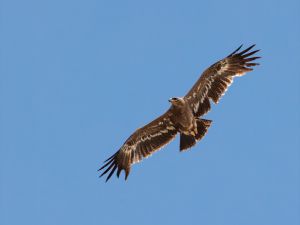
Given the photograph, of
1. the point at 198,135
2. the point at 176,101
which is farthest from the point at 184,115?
the point at 198,135

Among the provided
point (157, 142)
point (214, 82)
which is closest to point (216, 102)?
point (214, 82)

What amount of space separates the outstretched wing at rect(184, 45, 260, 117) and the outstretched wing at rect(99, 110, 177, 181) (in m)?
1.08

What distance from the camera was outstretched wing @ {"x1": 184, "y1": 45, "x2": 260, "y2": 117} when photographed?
23.9m

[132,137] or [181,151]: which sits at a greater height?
[132,137]

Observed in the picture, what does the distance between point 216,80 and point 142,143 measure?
3055mm

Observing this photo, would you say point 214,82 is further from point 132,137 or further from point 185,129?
point 132,137

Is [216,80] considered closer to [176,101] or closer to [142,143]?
[176,101]

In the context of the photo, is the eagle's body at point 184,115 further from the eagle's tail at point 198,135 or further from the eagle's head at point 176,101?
the eagle's tail at point 198,135

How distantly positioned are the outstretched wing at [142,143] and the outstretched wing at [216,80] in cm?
108

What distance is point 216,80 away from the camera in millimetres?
24172

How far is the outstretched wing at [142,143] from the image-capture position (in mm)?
25094

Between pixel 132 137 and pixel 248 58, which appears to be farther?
pixel 132 137

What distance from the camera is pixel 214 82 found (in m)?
24.2

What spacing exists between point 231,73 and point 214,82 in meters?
0.56
